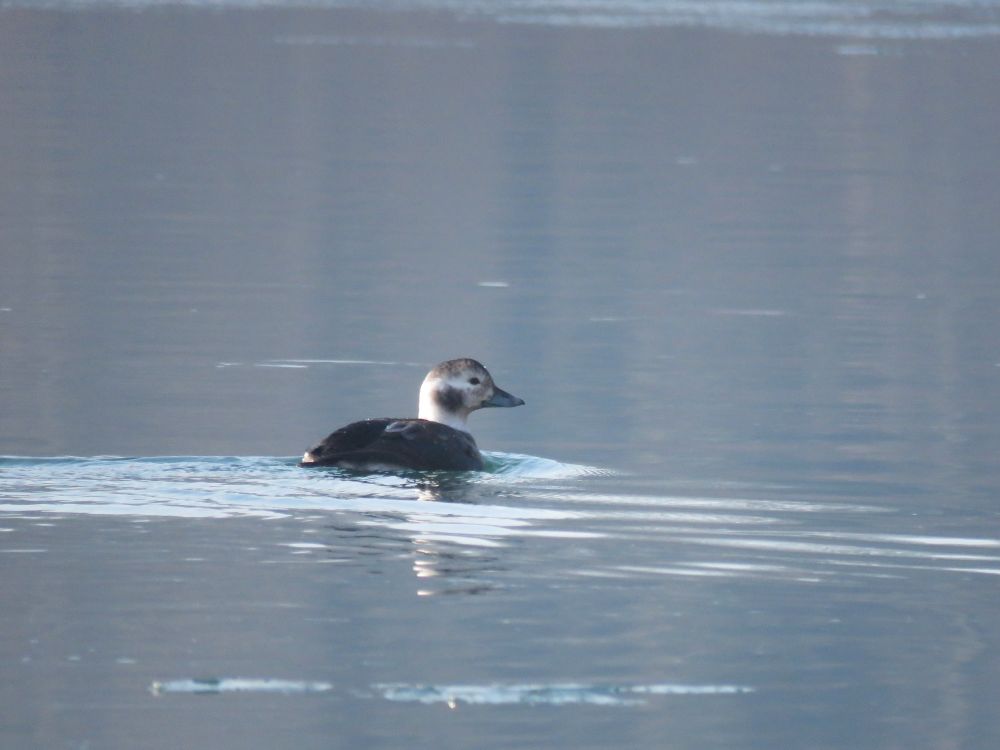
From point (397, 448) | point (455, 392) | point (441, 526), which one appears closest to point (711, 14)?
point (455, 392)

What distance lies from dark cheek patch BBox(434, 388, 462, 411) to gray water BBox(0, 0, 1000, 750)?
0.45 metres

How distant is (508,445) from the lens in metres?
12.0

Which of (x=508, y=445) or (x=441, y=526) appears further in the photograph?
(x=508, y=445)

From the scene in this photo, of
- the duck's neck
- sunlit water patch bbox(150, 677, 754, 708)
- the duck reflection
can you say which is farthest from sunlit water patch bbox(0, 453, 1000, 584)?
sunlit water patch bbox(150, 677, 754, 708)

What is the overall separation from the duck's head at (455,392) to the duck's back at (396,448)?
2.20 ft

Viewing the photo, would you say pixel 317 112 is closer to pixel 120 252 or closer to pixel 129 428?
pixel 120 252

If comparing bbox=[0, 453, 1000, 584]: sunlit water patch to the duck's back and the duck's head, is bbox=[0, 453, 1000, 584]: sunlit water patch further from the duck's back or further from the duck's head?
the duck's head

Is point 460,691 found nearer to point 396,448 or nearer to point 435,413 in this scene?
point 396,448

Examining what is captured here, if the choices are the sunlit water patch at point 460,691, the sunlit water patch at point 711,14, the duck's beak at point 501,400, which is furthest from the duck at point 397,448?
the sunlit water patch at point 711,14

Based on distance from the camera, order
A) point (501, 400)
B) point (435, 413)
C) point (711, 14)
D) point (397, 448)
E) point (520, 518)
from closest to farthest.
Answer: point (520, 518), point (397, 448), point (435, 413), point (501, 400), point (711, 14)

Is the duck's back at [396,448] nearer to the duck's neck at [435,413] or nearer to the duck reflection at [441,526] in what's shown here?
the duck reflection at [441,526]

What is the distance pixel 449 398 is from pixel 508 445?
0.60 metres

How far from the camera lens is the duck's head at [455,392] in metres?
11.6

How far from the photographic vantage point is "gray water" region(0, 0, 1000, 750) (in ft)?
23.2
